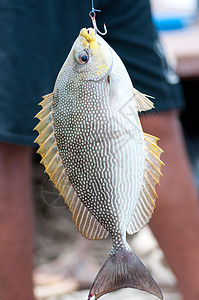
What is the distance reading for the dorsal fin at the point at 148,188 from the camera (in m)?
0.74

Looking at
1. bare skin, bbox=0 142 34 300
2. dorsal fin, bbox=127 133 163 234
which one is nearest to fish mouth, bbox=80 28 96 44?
dorsal fin, bbox=127 133 163 234

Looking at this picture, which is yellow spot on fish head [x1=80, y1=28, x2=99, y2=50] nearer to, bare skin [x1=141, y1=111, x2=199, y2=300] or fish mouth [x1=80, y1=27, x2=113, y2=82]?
fish mouth [x1=80, y1=27, x2=113, y2=82]

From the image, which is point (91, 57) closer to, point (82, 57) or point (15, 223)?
point (82, 57)

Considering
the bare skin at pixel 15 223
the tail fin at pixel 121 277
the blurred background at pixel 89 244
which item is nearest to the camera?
the tail fin at pixel 121 277

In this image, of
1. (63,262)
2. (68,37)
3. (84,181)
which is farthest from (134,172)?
(63,262)

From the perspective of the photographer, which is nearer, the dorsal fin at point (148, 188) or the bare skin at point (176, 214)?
the dorsal fin at point (148, 188)

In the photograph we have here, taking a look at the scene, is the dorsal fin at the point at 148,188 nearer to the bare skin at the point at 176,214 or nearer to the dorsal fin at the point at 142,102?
the dorsal fin at the point at 142,102

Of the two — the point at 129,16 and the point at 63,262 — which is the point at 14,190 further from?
the point at 63,262

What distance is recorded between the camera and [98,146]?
71 centimetres

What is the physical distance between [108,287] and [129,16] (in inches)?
26.5

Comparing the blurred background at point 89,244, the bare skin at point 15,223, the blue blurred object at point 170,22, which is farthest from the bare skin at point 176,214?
the blue blurred object at point 170,22

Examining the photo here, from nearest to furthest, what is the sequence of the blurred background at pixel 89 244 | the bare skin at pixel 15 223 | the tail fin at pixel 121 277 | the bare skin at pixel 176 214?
the tail fin at pixel 121 277, the bare skin at pixel 15 223, the bare skin at pixel 176 214, the blurred background at pixel 89 244

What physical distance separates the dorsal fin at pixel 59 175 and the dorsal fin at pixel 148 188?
0.17 feet

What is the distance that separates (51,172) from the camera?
720 millimetres
